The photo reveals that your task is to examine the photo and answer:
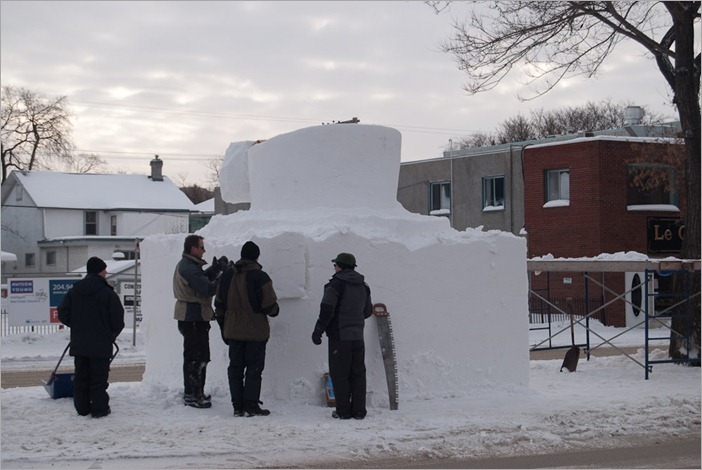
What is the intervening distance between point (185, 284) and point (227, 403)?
1.43 metres

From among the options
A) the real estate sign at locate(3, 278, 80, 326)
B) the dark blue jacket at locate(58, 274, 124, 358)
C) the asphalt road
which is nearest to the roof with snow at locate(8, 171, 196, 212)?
the real estate sign at locate(3, 278, 80, 326)

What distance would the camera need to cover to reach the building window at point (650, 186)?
1176 inches

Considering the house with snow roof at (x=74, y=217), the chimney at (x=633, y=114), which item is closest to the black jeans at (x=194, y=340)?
the chimney at (x=633, y=114)

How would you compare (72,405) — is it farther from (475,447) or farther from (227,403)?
(475,447)

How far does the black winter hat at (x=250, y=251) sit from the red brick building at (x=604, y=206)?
69.9ft

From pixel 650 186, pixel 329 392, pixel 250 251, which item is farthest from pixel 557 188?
pixel 250 251

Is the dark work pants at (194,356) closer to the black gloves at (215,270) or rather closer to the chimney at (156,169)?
the black gloves at (215,270)

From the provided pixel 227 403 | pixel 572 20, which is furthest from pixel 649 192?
pixel 227 403

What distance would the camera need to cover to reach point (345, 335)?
10211 millimetres

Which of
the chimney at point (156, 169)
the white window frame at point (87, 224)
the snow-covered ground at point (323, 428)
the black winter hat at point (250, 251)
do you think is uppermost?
the chimney at point (156, 169)

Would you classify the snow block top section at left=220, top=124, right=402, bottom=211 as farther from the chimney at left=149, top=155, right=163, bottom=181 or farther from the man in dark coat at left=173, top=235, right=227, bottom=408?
the chimney at left=149, top=155, right=163, bottom=181

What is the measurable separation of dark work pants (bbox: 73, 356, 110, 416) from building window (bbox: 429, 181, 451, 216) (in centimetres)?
2879

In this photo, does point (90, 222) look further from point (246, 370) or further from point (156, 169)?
point (246, 370)

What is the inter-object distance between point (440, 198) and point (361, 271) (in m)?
27.7
